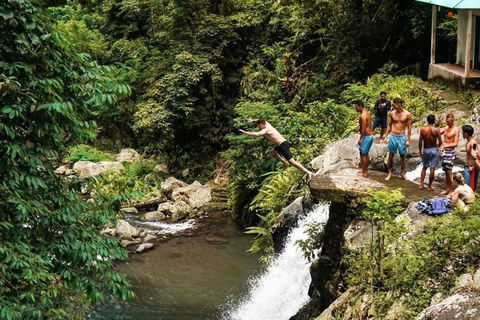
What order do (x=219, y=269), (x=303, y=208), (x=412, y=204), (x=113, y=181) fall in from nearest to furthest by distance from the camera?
(x=412, y=204) < (x=303, y=208) < (x=219, y=269) < (x=113, y=181)

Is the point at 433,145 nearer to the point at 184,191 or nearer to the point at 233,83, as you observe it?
the point at 184,191

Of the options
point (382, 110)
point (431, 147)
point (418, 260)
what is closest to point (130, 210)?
point (382, 110)

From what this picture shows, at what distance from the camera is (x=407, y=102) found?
54.2ft

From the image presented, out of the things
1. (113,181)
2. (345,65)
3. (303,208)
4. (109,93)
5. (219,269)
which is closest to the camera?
(109,93)

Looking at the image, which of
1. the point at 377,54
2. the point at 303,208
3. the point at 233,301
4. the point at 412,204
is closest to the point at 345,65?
the point at 377,54

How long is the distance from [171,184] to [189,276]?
22.5 ft

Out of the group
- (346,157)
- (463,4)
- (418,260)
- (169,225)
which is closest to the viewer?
(418,260)

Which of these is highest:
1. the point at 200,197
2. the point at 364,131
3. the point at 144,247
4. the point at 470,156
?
the point at 364,131

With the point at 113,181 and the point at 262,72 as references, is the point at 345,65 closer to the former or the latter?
the point at 262,72

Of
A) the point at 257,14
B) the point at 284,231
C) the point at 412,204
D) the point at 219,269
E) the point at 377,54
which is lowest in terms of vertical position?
the point at 219,269

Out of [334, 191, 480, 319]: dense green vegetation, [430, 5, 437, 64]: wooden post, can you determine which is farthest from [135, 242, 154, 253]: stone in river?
[430, 5, 437, 64]: wooden post

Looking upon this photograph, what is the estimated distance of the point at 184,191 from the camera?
21.2 metres

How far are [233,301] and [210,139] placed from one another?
33.4ft

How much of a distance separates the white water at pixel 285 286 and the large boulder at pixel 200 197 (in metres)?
6.93
